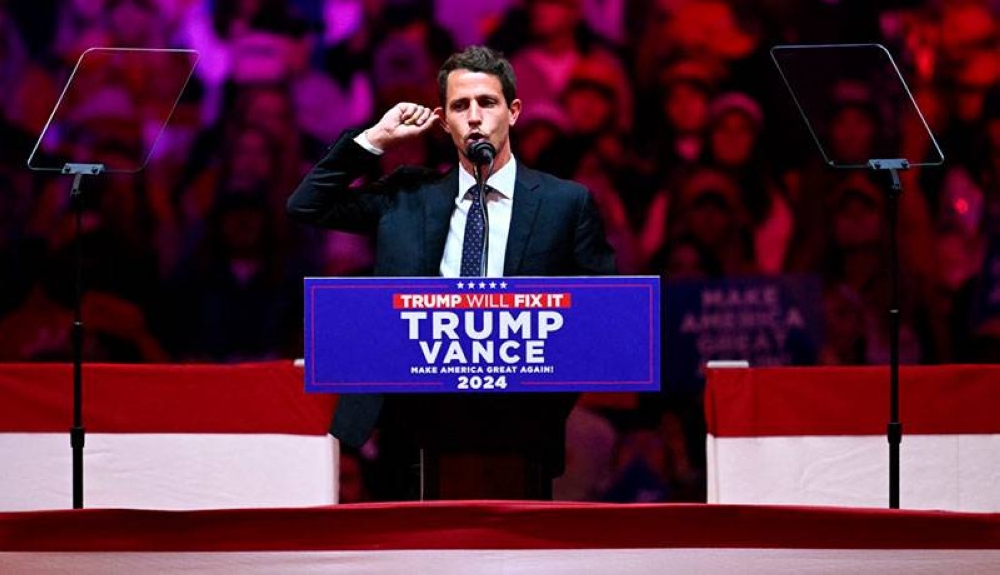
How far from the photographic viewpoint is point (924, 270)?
429 centimetres

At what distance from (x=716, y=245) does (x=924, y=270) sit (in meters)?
0.66

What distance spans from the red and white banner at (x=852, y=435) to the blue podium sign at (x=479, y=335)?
1.51 metres

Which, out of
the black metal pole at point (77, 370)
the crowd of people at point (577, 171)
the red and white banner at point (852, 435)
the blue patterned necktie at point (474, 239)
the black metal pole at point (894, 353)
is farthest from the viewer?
the crowd of people at point (577, 171)

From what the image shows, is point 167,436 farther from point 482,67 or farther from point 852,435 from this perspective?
point 852,435

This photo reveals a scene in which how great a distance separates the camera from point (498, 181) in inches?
111

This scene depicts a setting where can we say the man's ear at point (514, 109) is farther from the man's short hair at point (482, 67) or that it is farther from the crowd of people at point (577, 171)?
the crowd of people at point (577, 171)

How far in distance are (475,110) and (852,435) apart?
1693 millimetres

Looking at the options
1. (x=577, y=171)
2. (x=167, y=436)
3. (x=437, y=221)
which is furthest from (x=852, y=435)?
(x=167, y=436)

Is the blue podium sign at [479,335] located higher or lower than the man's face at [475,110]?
lower

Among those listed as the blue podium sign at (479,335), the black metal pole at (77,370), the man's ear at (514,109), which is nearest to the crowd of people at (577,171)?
the black metal pole at (77,370)

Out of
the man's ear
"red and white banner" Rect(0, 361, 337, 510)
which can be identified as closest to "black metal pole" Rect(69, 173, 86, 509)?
"red and white banner" Rect(0, 361, 337, 510)

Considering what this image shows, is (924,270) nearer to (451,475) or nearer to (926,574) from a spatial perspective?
(451,475)

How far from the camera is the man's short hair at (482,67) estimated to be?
2801mm

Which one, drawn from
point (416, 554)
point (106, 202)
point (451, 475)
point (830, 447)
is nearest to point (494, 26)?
point (106, 202)
